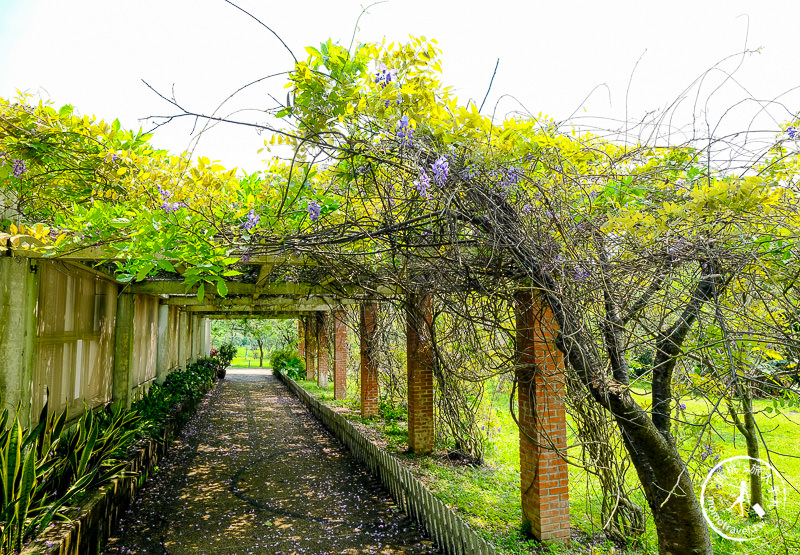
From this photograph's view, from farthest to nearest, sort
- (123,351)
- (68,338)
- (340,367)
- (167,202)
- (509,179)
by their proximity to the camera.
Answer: (340,367), (123,351), (68,338), (167,202), (509,179)

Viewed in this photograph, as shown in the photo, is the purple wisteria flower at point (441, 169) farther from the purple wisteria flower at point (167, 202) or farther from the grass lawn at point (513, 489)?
the purple wisteria flower at point (167, 202)

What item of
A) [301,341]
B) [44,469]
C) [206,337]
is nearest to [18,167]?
[44,469]

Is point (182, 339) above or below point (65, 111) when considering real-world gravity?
below

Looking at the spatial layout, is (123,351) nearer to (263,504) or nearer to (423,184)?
(263,504)

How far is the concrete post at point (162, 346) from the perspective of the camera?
505 inches

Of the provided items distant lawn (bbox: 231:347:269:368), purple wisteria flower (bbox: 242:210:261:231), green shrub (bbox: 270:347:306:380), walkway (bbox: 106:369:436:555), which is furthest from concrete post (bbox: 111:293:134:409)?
distant lawn (bbox: 231:347:269:368)

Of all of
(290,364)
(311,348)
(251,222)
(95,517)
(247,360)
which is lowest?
(247,360)

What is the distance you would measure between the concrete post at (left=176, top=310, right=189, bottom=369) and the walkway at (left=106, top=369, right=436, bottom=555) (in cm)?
777

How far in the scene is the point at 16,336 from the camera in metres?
4.57

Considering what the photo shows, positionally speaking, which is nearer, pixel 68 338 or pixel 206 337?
pixel 68 338

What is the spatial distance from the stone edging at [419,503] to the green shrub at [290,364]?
1364cm

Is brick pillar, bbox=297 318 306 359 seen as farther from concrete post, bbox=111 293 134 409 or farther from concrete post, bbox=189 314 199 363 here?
concrete post, bbox=111 293 134 409

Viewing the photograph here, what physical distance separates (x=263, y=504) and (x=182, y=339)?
13.4 meters

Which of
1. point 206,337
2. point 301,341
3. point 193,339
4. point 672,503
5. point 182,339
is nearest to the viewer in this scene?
point 672,503
